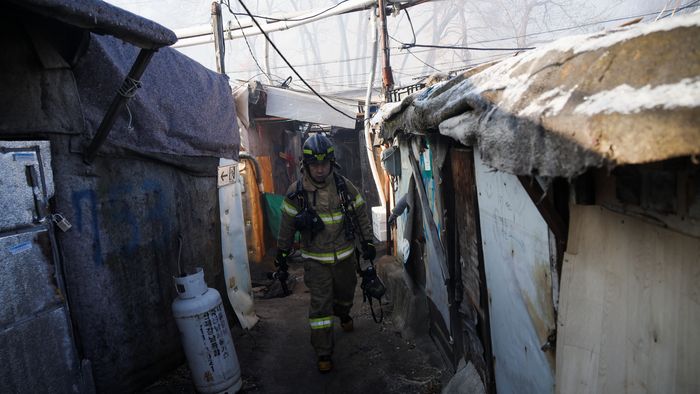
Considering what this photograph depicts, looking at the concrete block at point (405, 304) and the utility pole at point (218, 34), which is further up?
the utility pole at point (218, 34)

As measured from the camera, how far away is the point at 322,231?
486cm

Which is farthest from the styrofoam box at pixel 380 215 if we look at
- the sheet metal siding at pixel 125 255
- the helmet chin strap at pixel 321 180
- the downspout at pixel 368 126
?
the sheet metal siding at pixel 125 255

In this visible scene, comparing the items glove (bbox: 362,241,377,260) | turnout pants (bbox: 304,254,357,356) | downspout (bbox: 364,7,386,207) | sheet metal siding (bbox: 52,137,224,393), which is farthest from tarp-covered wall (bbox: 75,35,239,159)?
downspout (bbox: 364,7,386,207)

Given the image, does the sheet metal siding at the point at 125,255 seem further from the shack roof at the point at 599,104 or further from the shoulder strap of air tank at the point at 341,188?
the shack roof at the point at 599,104

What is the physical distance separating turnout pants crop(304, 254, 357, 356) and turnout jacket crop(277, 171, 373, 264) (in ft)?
0.39

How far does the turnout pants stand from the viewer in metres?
4.65

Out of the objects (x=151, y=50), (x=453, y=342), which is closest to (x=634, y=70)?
(x=151, y=50)

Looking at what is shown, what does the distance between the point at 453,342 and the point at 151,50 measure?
12.2 feet

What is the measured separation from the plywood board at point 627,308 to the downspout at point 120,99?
312 centimetres

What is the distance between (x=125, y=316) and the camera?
391cm

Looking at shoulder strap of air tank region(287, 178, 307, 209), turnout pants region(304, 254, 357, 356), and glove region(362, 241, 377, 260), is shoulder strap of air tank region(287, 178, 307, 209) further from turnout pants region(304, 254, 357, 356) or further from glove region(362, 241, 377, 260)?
glove region(362, 241, 377, 260)

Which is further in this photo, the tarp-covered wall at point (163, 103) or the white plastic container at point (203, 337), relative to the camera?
the white plastic container at point (203, 337)

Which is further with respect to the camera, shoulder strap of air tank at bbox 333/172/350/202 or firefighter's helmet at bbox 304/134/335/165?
shoulder strap of air tank at bbox 333/172/350/202

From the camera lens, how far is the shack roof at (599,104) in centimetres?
98
